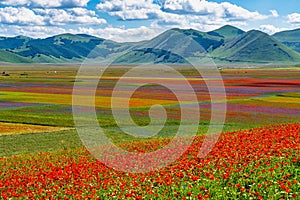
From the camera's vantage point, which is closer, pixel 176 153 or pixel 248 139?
pixel 176 153

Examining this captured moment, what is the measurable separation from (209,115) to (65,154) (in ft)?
114

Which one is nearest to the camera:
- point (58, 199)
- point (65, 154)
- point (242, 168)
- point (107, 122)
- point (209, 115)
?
point (58, 199)

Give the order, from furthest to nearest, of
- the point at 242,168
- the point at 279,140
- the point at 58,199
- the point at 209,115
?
the point at 209,115
the point at 279,140
the point at 242,168
the point at 58,199

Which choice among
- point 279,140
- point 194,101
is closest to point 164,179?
point 279,140

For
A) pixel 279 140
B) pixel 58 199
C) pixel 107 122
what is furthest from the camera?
pixel 107 122

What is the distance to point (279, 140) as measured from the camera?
70.8 ft

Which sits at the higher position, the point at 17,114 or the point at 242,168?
the point at 242,168

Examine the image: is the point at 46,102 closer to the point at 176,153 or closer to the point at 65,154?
the point at 65,154

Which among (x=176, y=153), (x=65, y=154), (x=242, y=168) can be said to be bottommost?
(x=65, y=154)

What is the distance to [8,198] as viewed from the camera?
15.2 m

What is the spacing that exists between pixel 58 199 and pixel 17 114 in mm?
49007

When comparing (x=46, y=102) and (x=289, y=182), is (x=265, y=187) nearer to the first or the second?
(x=289, y=182)

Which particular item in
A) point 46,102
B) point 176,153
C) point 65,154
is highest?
point 176,153

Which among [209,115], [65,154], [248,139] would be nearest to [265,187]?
[248,139]
